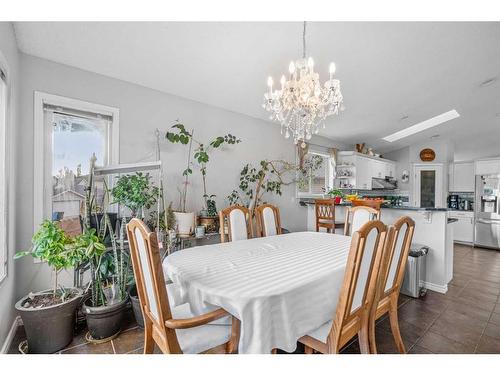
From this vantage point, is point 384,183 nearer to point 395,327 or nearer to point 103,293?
point 395,327

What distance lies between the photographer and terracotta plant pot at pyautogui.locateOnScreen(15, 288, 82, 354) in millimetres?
1764

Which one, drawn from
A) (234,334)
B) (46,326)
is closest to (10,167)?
(46,326)

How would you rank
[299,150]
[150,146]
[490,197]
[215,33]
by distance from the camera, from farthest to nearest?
[490,197] → [299,150] → [150,146] → [215,33]

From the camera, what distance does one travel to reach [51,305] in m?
1.83

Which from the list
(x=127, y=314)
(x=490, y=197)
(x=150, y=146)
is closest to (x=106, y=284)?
(x=127, y=314)

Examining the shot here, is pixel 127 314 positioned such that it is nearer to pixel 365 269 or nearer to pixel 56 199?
pixel 56 199

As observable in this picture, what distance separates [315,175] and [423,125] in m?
2.57

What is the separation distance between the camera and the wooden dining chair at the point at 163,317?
1.14m

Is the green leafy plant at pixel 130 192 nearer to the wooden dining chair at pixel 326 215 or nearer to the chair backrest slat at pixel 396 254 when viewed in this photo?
the chair backrest slat at pixel 396 254

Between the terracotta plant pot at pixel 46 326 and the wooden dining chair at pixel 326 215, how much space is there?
10.2 ft

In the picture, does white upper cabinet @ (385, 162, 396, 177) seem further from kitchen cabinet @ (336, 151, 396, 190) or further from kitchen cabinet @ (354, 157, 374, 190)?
kitchen cabinet @ (354, 157, 374, 190)

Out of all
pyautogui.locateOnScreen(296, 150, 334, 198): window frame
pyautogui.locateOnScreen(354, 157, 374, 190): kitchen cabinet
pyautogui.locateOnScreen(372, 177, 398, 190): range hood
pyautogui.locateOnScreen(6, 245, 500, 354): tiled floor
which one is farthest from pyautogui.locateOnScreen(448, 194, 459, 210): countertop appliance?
pyautogui.locateOnScreen(6, 245, 500, 354): tiled floor

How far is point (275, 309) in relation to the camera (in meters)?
1.18
